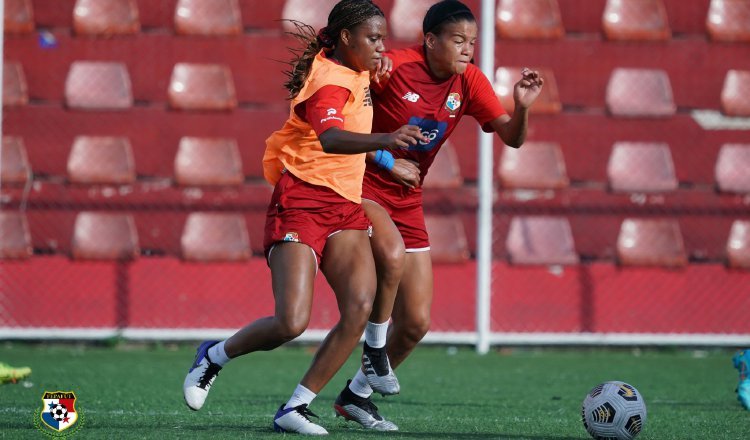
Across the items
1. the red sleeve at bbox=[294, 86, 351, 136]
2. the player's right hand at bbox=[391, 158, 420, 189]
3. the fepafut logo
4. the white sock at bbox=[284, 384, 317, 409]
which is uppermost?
the red sleeve at bbox=[294, 86, 351, 136]

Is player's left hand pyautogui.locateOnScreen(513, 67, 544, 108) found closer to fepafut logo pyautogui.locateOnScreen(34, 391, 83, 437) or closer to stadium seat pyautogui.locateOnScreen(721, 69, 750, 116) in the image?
fepafut logo pyautogui.locateOnScreen(34, 391, 83, 437)

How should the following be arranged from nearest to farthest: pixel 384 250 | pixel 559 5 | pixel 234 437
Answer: pixel 234 437, pixel 384 250, pixel 559 5

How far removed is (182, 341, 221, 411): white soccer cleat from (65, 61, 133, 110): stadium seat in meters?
5.70

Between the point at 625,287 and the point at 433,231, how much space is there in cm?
179

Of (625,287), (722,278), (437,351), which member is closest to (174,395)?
(437,351)

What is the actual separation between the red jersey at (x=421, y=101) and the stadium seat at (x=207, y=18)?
503 centimetres

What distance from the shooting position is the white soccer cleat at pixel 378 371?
5.35 meters

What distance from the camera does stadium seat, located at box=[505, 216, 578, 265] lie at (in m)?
10.2

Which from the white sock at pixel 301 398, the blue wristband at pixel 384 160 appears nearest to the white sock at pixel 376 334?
the white sock at pixel 301 398

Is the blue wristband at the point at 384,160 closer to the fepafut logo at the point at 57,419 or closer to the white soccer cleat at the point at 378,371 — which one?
the white soccer cleat at the point at 378,371

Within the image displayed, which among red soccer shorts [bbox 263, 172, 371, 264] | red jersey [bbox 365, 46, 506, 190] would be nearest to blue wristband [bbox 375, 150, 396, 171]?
red jersey [bbox 365, 46, 506, 190]

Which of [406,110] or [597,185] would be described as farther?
[597,185]

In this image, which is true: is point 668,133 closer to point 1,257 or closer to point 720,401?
point 720,401

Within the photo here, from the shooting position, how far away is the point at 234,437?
15.3ft
